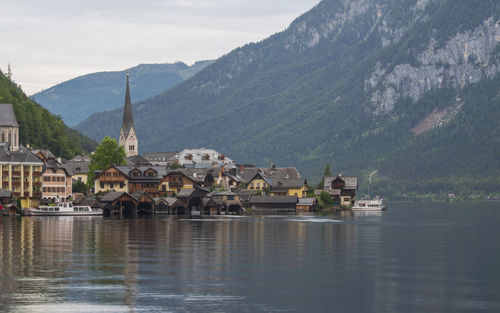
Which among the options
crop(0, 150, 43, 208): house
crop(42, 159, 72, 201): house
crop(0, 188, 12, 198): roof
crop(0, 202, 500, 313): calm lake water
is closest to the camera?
crop(0, 202, 500, 313): calm lake water

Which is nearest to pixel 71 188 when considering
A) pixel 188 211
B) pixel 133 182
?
pixel 133 182

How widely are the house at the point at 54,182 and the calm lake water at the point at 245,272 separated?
250 feet

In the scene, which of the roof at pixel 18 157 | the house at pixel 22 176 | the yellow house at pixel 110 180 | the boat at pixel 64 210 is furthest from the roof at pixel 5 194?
the yellow house at pixel 110 180

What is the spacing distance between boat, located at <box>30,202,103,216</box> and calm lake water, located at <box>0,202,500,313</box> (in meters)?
58.1

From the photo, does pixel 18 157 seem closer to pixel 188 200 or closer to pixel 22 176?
→ pixel 22 176

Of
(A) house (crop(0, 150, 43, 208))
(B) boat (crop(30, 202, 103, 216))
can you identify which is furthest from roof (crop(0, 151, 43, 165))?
(B) boat (crop(30, 202, 103, 216))

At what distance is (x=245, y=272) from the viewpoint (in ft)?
227

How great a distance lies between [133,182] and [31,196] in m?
25.8

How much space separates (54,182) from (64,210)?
1728cm

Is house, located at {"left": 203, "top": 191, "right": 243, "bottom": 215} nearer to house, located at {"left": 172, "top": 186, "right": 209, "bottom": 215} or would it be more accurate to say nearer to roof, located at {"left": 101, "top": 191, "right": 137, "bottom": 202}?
house, located at {"left": 172, "top": 186, "right": 209, "bottom": 215}

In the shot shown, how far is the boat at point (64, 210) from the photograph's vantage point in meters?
167

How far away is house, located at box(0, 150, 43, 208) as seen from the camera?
568 feet

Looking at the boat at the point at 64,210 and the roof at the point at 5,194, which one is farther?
the boat at the point at 64,210

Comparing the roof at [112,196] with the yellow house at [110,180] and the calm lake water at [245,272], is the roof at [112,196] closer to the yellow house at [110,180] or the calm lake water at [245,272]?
the yellow house at [110,180]
